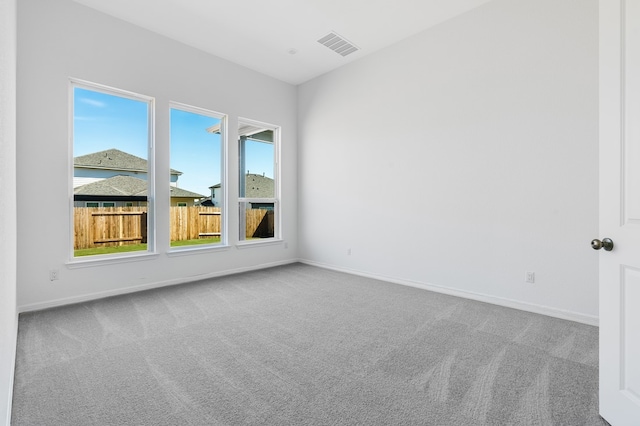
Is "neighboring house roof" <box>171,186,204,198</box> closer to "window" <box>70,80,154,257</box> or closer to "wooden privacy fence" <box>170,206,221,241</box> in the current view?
"wooden privacy fence" <box>170,206,221,241</box>

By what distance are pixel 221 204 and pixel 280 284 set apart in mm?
1640

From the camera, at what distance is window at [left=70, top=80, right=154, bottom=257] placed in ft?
11.5

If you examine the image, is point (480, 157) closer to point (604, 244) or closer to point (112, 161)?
point (604, 244)

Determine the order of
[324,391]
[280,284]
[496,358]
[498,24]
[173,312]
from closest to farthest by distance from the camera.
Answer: [324,391]
[496,358]
[173,312]
[498,24]
[280,284]

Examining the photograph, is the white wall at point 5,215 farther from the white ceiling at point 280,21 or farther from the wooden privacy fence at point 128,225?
the white ceiling at point 280,21

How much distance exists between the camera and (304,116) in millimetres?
5570

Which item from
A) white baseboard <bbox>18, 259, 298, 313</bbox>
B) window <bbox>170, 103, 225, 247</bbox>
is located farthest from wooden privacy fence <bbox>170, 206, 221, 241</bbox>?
white baseboard <bbox>18, 259, 298, 313</bbox>

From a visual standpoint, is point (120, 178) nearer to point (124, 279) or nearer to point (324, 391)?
point (124, 279)

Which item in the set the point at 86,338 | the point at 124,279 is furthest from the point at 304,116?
the point at 86,338

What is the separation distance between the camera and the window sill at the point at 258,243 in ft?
16.0

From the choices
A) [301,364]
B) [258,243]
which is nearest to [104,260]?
[258,243]

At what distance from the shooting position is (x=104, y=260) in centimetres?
352

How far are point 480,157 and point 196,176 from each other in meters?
3.92

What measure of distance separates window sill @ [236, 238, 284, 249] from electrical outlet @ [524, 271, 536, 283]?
3.73 metres
